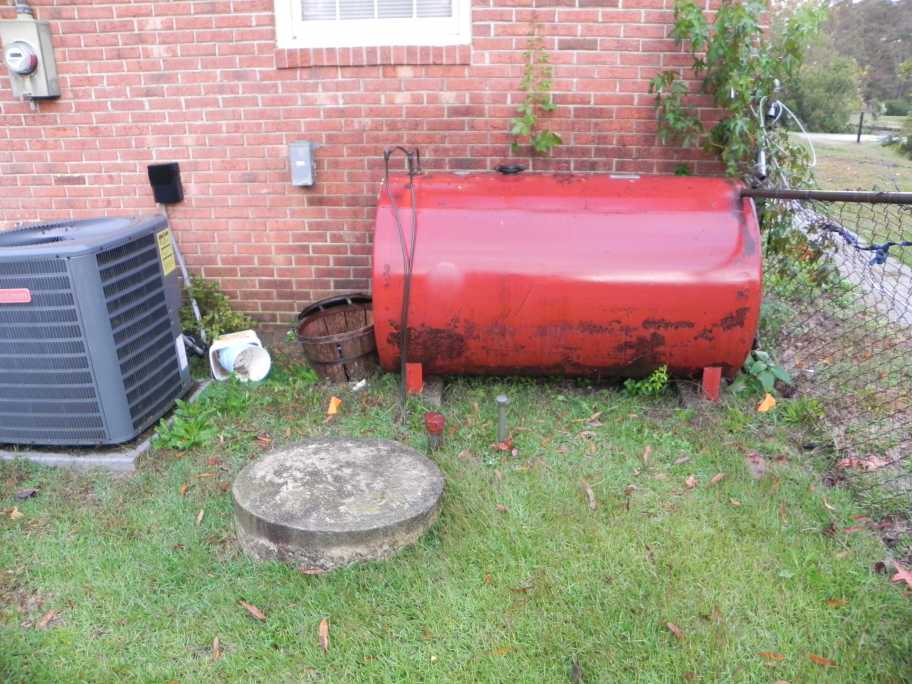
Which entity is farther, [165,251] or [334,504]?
[165,251]

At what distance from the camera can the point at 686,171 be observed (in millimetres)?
4520

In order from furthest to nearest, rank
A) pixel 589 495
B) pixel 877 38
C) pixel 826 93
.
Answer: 1. pixel 877 38
2. pixel 826 93
3. pixel 589 495

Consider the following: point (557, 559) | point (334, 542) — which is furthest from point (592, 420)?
point (334, 542)

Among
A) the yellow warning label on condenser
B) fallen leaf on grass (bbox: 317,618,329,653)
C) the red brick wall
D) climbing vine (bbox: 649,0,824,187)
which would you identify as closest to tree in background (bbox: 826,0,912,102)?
climbing vine (bbox: 649,0,824,187)

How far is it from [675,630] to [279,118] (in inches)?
150

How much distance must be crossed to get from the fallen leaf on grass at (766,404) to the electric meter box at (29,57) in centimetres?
481

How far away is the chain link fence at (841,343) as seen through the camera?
3.28 m

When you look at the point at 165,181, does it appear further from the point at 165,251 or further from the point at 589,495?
the point at 589,495

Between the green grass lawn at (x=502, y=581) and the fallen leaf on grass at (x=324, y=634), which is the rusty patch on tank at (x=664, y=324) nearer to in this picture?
the green grass lawn at (x=502, y=581)

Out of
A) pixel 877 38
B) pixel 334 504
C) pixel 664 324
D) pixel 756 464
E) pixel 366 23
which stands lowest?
pixel 756 464

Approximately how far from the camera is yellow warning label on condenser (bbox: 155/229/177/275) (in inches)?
151

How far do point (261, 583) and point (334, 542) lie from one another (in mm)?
316

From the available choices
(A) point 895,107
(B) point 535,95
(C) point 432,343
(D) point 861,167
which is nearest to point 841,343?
(B) point 535,95

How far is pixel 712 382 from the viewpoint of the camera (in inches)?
154
